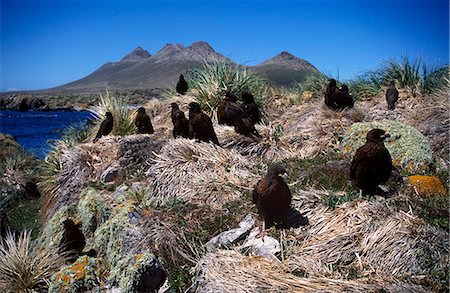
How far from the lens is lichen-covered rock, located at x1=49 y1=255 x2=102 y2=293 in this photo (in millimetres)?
5545

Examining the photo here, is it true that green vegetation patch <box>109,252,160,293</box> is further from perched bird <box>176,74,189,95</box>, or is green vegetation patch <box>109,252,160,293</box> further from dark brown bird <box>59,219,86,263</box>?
perched bird <box>176,74,189,95</box>

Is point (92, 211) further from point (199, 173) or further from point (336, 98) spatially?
point (336, 98)

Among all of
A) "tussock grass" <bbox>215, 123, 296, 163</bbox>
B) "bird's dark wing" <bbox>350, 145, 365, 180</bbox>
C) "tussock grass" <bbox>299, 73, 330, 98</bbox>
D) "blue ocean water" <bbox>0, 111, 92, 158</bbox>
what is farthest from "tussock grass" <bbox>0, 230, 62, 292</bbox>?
"tussock grass" <bbox>299, 73, 330, 98</bbox>

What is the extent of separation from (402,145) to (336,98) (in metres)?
3.42

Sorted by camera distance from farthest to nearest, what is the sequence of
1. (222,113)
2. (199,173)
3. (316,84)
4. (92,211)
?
1. (316,84)
2. (222,113)
3. (92,211)
4. (199,173)

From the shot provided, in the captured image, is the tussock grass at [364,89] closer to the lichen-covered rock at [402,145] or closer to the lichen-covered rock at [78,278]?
the lichen-covered rock at [402,145]

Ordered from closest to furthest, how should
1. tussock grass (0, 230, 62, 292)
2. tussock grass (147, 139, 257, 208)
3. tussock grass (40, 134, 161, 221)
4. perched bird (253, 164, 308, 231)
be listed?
1. perched bird (253, 164, 308, 231)
2. tussock grass (0, 230, 62, 292)
3. tussock grass (147, 139, 257, 208)
4. tussock grass (40, 134, 161, 221)

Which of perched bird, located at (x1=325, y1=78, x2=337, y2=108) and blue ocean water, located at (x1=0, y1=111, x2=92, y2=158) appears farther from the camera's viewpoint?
blue ocean water, located at (x1=0, y1=111, x2=92, y2=158)

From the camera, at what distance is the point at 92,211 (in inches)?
311

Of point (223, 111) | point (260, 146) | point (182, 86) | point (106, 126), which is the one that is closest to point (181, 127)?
point (223, 111)

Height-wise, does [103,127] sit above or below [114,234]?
above

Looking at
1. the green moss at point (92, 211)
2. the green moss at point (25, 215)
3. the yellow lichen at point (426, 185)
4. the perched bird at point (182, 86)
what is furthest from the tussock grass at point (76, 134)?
the yellow lichen at point (426, 185)

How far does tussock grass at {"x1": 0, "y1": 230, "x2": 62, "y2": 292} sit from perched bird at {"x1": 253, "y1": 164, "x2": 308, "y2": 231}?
10.6 feet

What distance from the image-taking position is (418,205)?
208 inches
